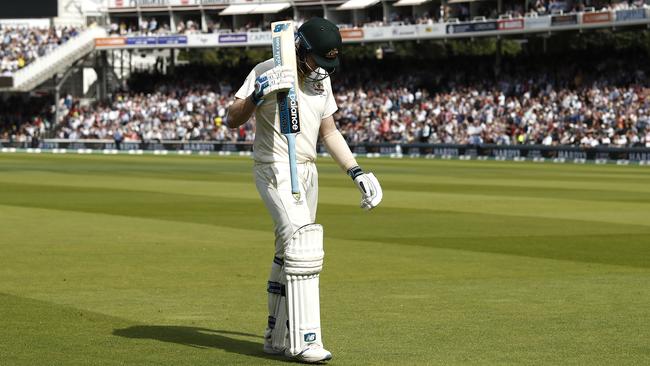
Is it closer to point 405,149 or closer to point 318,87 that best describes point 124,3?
point 405,149

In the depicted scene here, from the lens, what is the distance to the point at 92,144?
7200 cm

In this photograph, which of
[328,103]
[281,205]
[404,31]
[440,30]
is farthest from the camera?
[404,31]

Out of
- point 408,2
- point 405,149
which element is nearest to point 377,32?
point 408,2

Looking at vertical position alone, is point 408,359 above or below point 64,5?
below

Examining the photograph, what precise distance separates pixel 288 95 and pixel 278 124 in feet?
1.22

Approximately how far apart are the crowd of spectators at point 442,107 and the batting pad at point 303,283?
143ft

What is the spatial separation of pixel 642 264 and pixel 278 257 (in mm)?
7450

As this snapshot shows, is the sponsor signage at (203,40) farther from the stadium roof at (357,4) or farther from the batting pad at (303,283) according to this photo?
the batting pad at (303,283)

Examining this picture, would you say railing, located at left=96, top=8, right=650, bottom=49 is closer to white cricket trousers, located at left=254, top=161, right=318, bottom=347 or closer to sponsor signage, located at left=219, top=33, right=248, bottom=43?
sponsor signage, located at left=219, top=33, right=248, bottom=43

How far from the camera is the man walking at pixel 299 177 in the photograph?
323 inches

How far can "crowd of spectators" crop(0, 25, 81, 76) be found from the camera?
7925cm

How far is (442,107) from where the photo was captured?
63250 millimetres

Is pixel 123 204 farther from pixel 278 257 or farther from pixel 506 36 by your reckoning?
A: pixel 506 36

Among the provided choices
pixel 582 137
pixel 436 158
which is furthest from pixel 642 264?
pixel 436 158
